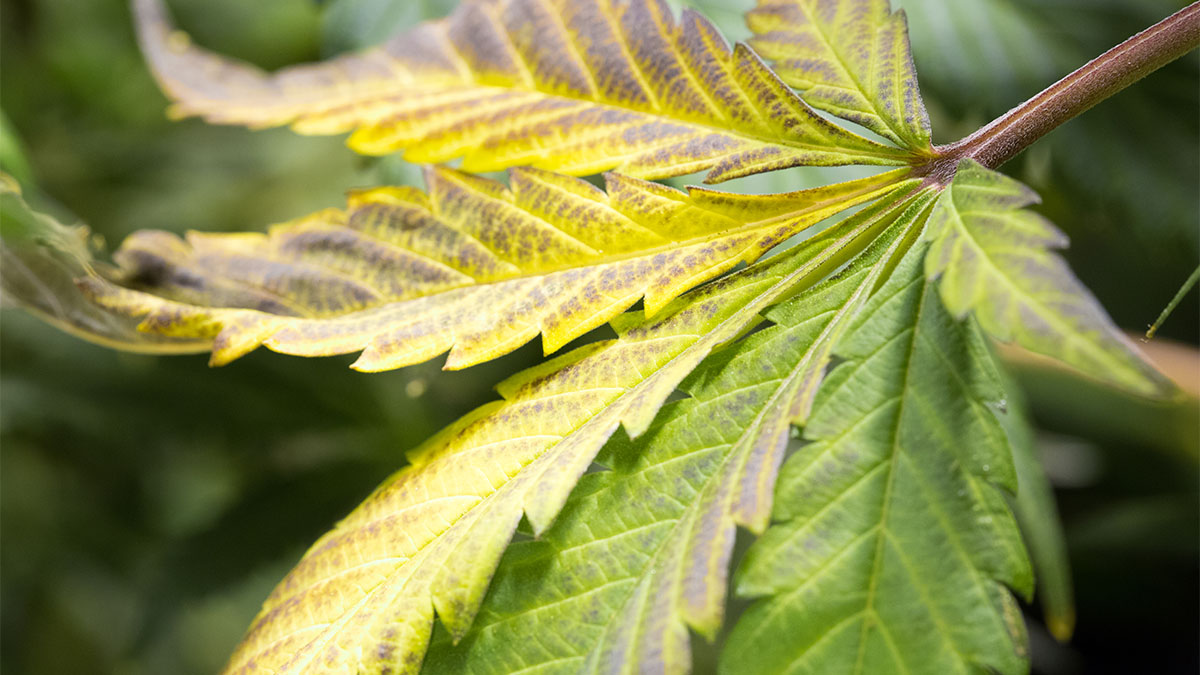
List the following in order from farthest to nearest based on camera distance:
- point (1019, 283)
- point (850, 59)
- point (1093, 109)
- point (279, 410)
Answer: point (279, 410) < point (1093, 109) < point (850, 59) < point (1019, 283)

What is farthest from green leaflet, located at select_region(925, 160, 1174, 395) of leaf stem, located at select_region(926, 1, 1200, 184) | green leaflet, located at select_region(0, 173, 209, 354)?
green leaflet, located at select_region(0, 173, 209, 354)

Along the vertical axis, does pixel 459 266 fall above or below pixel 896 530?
above

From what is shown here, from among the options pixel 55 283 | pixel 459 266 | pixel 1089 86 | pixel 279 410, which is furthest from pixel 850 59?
pixel 279 410

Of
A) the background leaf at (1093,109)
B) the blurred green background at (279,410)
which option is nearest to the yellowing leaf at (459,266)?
the blurred green background at (279,410)

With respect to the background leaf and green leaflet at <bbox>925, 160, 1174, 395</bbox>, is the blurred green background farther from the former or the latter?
green leaflet at <bbox>925, 160, 1174, 395</bbox>

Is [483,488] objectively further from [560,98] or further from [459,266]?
[560,98]

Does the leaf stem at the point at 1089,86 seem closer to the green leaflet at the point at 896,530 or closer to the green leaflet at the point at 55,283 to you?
the green leaflet at the point at 896,530

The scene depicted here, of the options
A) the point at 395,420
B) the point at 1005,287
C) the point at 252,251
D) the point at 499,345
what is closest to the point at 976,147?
the point at 1005,287
